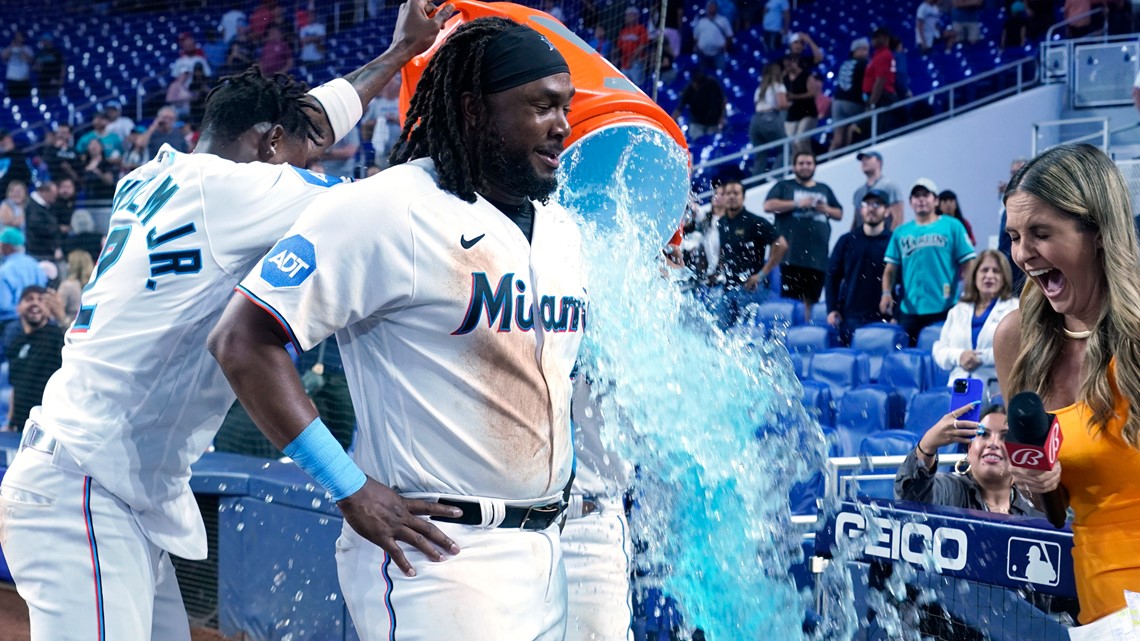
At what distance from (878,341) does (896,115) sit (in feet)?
13.2

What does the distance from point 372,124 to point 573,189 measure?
7.76 meters

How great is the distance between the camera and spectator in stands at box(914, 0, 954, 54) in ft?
37.9

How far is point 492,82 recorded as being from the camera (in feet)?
7.01

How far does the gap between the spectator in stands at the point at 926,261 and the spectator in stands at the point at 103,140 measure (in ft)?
30.0

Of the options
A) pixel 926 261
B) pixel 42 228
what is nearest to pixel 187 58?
pixel 42 228

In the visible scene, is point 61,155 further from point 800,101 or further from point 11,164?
point 800,101

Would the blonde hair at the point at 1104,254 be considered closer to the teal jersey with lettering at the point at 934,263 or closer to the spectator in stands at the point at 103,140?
the teal jersey with lettering at the point at 934,263

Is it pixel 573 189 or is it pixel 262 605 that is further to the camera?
Answer: pixel 262 605

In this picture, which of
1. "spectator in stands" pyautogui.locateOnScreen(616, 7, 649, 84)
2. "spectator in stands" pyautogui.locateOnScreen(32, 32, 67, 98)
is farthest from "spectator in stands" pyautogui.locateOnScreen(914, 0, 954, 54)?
"spectator in stands" pyautogui.locateOnScreen(32, 32, 67, 98)

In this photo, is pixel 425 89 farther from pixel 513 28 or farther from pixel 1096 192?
pixel 1096 192

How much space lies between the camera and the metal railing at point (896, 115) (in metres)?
10.4

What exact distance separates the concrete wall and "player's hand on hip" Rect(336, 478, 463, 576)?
28.5ft

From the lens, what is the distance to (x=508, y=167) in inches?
84.3

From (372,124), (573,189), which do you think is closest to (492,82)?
(573,189)
